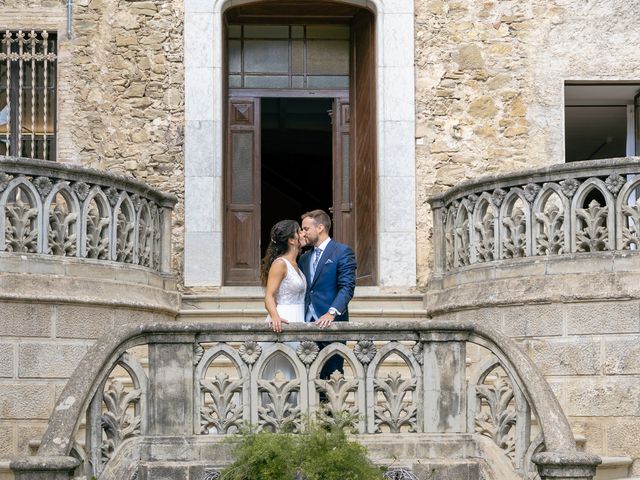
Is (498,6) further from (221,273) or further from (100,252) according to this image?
(100,252)

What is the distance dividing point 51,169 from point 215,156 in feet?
12.4

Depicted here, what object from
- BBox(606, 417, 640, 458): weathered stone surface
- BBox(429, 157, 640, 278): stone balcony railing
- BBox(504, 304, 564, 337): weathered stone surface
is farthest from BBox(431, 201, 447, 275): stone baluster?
BBox(606, 417, 640, 458): weathered stone surface

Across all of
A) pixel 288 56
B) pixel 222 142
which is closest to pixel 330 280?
pixel 222 142

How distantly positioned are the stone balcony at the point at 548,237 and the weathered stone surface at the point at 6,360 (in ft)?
13.1

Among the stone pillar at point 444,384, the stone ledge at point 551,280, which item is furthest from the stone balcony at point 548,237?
the stone pillar at point 444,384

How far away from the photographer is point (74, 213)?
11.5m

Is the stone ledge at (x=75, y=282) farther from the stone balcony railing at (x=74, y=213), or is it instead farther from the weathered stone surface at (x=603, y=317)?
the weathered stone surface at (x=603, y=317)

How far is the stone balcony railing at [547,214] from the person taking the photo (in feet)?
37.7

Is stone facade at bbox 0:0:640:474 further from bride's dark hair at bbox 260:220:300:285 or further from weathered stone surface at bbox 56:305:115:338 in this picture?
bride's dark hair at bbox 260:220:300:285

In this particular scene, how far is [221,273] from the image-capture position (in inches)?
584

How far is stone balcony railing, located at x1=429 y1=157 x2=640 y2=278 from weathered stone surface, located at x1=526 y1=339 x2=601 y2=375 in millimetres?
769

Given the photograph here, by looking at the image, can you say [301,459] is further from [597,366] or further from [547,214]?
[547,214]

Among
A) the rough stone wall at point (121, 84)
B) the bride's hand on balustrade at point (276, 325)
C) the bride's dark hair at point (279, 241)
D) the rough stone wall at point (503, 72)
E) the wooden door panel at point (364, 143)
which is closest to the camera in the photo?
the bride's hand on balustrade at point (276, 325)

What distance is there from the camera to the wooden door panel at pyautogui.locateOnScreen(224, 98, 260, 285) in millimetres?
15555
